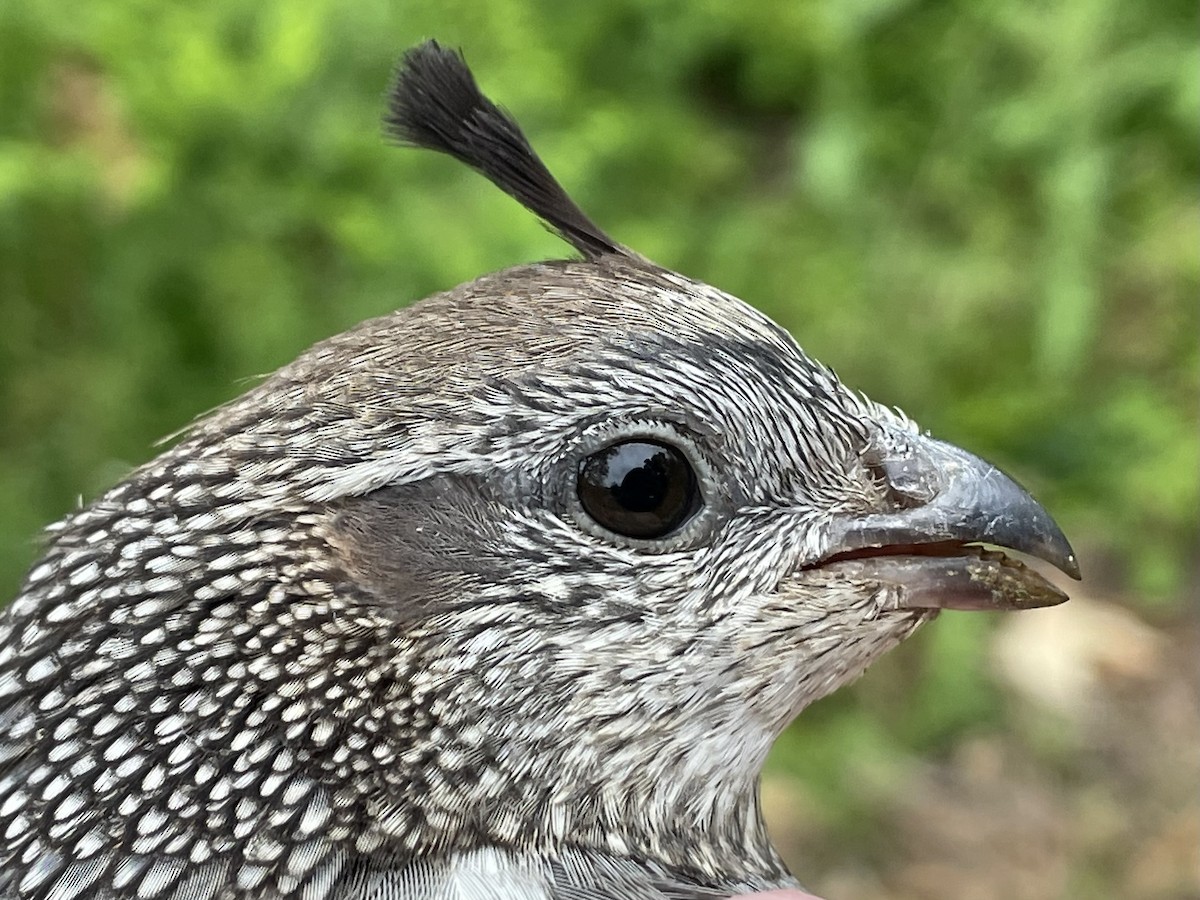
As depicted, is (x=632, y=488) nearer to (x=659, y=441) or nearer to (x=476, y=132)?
(x=659, y=441)

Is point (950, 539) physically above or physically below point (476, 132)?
below

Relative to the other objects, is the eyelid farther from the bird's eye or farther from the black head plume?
the black head plume

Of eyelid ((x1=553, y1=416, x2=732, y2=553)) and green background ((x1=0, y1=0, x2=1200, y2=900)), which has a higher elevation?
green background ((x1=0, y1=0, x2=1200, y2=900))

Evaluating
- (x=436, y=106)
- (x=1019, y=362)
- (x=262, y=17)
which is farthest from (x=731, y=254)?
(x=436, y=106)

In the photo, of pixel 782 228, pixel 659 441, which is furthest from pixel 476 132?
pixel 782 228

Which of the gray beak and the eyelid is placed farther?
the gray beak

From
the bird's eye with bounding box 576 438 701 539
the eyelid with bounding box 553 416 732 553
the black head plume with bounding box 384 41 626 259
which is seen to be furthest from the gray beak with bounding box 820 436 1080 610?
the black head plume with bounding box 384 41 626 259
